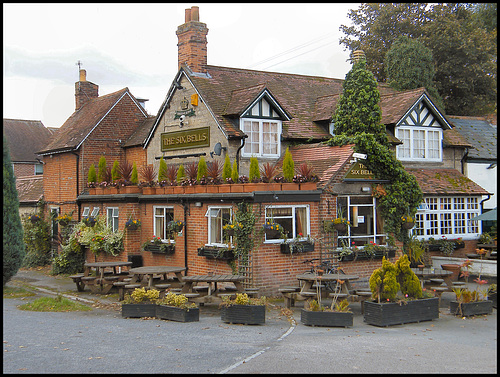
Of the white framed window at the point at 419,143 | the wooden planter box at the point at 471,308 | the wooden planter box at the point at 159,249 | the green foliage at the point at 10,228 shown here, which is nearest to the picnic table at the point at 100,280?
the wooden planter box at the point at 159,249

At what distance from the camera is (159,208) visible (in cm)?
2011

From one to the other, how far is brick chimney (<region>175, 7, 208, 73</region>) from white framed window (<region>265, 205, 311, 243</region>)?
8.84 meters

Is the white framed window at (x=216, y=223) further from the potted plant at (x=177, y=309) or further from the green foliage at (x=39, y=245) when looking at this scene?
the green foliage at (x=39, y=245)

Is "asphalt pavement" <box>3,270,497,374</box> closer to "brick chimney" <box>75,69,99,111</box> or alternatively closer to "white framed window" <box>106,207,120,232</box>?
"white framed window" <box>106,207,120,232</box>

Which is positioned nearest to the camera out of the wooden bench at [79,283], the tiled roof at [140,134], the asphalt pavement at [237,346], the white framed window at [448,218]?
the asphalt pavement at [237,346]

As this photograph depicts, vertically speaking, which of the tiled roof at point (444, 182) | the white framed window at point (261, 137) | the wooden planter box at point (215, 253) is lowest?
the wooden planter box at point (215, 253)

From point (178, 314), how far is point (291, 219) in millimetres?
5046

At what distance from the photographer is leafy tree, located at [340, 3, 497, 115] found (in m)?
34.4

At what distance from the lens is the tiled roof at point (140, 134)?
2525 centimetres

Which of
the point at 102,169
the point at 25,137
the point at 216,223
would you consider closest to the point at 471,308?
the point at 216,223

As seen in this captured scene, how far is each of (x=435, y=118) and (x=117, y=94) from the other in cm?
1401

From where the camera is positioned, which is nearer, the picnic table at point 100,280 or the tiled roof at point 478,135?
the picnic table at point 100,280

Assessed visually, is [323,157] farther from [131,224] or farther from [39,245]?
[39,245]

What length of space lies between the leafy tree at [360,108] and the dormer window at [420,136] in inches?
91.2
